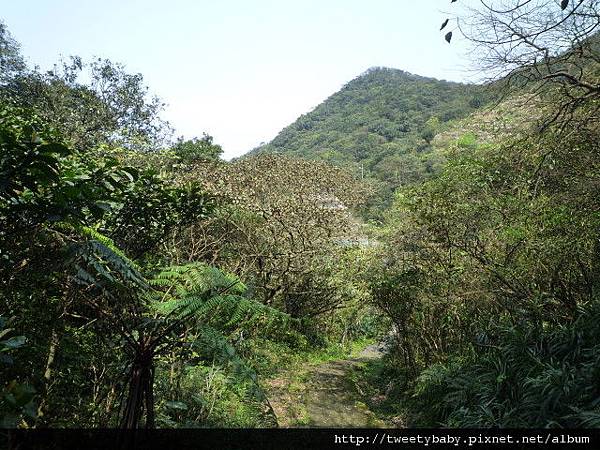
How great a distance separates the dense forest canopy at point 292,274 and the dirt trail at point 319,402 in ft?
1.23

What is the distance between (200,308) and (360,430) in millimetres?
4550

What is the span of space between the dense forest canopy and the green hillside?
2678cm

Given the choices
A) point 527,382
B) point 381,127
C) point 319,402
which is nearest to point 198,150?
point 319,402

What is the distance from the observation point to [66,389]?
409 centimetres

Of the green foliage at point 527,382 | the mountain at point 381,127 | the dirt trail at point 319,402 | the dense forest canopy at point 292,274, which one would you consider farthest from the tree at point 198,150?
the mountain at point 381,127

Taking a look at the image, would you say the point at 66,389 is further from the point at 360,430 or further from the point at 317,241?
the point at 317,241

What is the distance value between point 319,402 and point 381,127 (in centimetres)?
5477

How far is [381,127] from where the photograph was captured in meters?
59.0

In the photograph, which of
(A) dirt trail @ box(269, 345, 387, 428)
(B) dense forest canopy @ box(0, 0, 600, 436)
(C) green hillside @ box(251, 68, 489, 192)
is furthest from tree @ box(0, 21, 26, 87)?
(C) green hillside @ box(251, 68, 489, 192)

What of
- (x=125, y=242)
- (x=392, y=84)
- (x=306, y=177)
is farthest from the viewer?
(x=392, y=84)

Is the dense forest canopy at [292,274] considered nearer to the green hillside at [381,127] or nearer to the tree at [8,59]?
the tree at [8,59]

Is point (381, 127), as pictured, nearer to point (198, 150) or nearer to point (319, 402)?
point (198, 150)

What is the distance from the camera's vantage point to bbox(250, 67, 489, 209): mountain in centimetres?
4284

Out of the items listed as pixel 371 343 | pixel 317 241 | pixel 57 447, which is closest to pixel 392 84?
pixel 371 343
